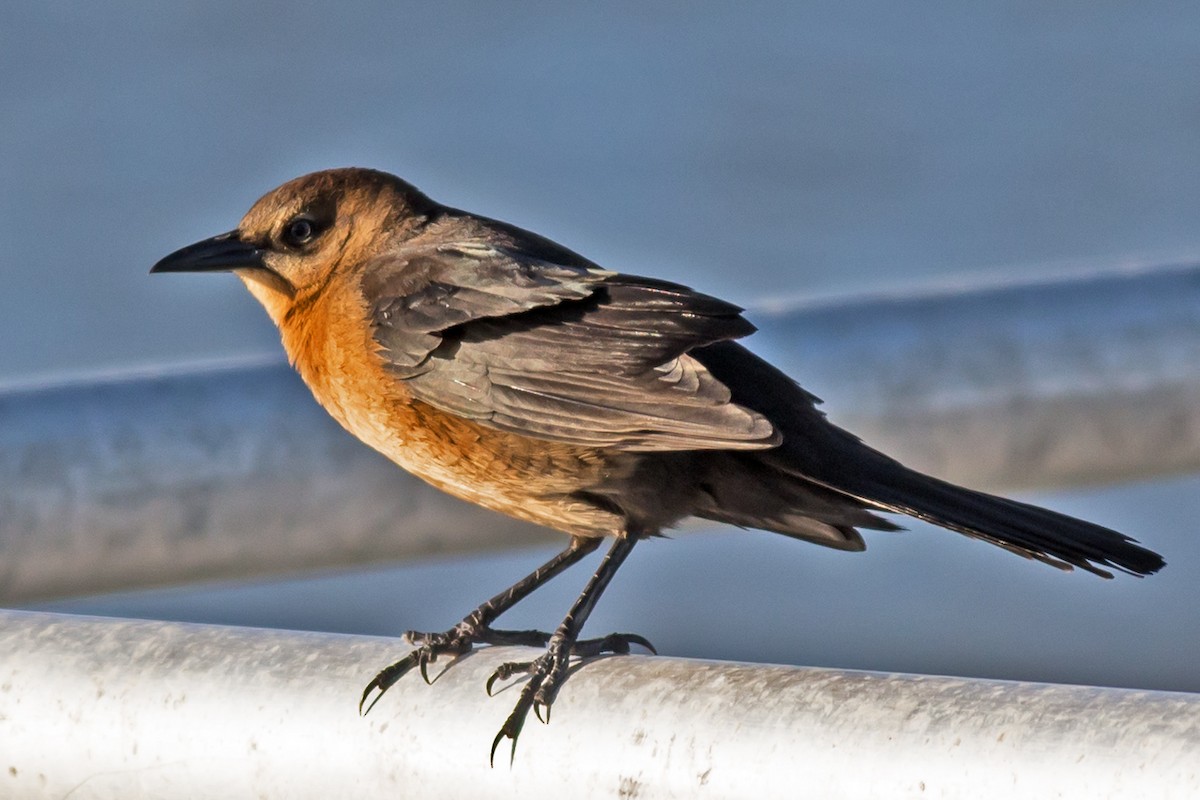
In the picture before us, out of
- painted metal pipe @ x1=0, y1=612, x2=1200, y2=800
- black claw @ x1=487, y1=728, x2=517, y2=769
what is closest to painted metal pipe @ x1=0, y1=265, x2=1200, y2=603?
painted metal pipe @ x1=0, y1=612, x2=1200, y2=800

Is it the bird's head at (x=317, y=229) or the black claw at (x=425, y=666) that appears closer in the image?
the black claw at (x=425, y=666)

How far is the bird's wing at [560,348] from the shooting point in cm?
245

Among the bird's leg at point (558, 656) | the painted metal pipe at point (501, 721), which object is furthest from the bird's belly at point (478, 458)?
the painted metal pipe at point (501, 721)

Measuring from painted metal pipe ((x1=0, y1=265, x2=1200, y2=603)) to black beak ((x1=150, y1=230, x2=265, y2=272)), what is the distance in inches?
12.3

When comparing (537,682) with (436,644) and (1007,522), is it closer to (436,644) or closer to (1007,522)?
(436,644)

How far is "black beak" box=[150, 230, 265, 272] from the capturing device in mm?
2965

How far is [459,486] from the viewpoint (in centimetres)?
268

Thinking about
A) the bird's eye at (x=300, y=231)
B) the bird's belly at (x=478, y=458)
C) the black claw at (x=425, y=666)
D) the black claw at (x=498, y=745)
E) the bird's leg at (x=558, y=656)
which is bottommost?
the black claw at (x=498, y=745)

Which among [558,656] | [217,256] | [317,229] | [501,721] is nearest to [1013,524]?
[558,656]

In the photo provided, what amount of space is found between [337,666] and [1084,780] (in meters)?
0.76

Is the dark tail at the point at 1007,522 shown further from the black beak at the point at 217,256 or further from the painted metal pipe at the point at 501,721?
the black beak at the point at 217,256

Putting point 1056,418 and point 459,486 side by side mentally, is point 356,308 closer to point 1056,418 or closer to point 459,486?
point 459,486

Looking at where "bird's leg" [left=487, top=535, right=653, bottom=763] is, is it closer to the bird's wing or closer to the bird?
the bird

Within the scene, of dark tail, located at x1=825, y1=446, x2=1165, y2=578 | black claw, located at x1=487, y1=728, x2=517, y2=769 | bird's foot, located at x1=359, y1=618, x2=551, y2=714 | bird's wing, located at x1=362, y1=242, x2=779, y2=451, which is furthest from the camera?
bird's wing, located at x1=362, y1=242, x2=779, y2=451
